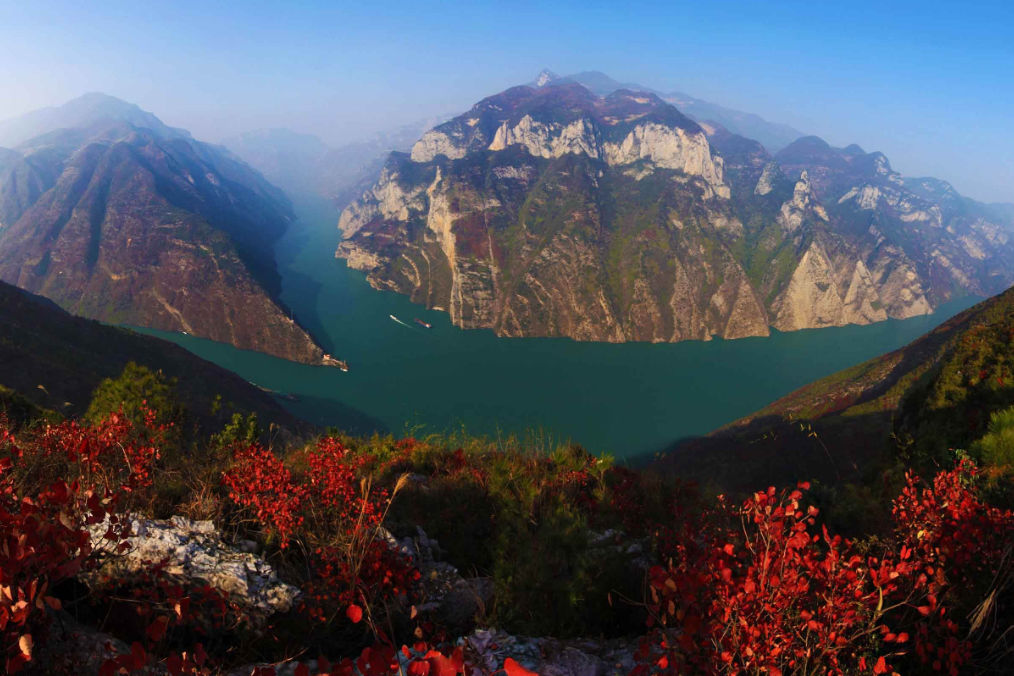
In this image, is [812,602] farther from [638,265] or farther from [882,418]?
[638,265]

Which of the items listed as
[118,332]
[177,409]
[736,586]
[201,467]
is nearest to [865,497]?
[736,586]

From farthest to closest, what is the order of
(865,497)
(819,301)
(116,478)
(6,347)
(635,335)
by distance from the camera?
1. (819,301)
2. (635,335)
3. (6,347)
4. (865,497)
5. (116,478)

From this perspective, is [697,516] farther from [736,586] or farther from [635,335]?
[635,335]

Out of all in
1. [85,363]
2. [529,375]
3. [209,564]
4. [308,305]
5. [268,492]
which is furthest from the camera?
[308,305]

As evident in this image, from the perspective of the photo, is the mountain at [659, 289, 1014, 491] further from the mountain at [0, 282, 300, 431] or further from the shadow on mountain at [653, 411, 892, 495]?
the mountain at [0, 282, 300, 431]

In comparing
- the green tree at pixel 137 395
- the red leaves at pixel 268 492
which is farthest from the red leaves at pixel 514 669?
the green tree at pixel 137 395

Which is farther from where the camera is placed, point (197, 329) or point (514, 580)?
point (197, 329)

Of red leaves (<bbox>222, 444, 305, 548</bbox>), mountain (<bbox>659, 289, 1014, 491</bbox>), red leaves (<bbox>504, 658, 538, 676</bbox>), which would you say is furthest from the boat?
red leaves (<bbox>504, 658, 538, 676</bbox>)

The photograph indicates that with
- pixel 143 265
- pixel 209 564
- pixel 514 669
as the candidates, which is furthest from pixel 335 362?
pixel 514 669
